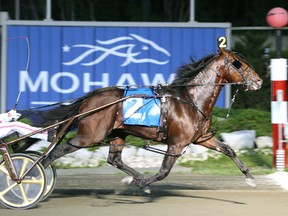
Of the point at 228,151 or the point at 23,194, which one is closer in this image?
the point at 23,194

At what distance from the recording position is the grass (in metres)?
10.3

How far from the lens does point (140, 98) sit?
26.2 feet

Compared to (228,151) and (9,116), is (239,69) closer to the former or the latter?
(228,151)

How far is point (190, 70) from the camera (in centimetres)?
834

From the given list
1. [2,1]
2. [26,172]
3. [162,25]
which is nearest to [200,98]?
[26,172]

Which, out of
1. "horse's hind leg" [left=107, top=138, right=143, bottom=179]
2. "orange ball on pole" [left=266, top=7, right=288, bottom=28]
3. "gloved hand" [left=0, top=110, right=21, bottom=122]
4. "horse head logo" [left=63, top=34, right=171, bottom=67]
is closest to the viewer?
"gloved hand" [left=0, top=110, right=21, bottom=122]

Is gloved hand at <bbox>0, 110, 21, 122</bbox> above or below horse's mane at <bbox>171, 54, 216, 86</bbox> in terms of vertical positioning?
below

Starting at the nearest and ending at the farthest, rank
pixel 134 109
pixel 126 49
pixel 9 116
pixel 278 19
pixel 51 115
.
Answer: pixel 9 116 < pixel 134 109 < pixel 51 115 < pixel 278 19 < pixel 126 49

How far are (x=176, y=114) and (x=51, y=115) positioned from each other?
1.69 metres

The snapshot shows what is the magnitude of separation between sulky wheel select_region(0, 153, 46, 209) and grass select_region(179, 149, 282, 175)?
346 centimetres

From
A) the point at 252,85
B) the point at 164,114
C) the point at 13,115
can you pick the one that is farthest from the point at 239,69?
the point at 13,115

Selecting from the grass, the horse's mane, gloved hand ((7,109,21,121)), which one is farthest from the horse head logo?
gloved hand ((7,109,21,121))

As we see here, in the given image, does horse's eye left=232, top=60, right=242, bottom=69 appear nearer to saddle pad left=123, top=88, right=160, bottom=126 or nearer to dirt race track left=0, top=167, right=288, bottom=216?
saddle pad left=123, top=88, right=160, bottom=126

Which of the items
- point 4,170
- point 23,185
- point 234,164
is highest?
point 4,170
